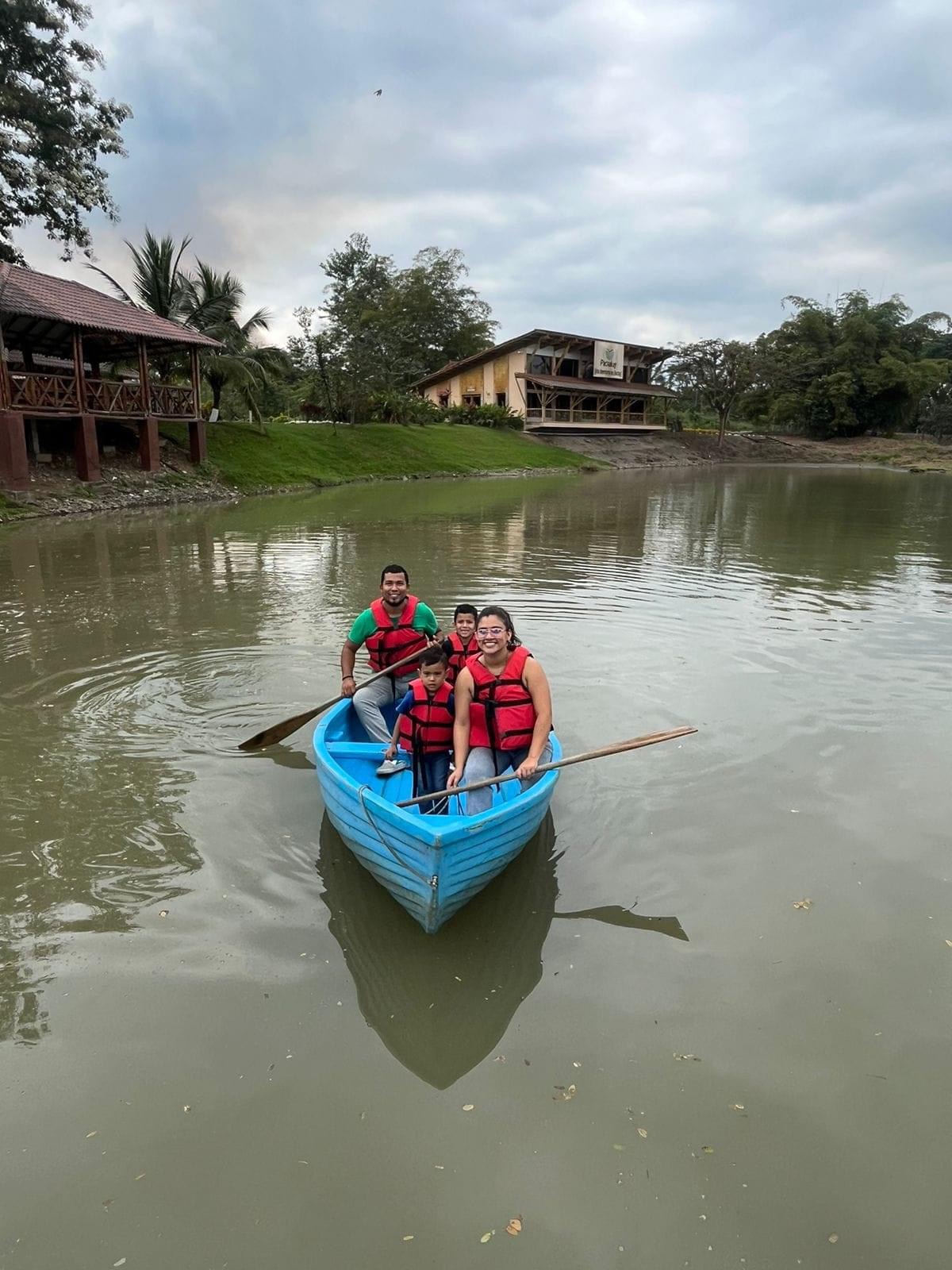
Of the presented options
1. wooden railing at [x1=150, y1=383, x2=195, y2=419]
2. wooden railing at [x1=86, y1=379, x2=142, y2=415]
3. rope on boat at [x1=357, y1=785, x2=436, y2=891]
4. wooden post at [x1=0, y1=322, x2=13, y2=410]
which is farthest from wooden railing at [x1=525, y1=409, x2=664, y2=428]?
rope on boat at [x1=357, y1=785, x2=436, y2=891]

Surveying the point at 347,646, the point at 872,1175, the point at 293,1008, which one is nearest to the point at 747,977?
the point at 872,1175

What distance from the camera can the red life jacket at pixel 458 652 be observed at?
5612 mm

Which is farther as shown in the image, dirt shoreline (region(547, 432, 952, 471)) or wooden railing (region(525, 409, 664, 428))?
wooden railing (region(525, 409, 664, 428))

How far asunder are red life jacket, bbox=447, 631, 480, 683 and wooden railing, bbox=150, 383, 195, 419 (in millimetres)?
22083

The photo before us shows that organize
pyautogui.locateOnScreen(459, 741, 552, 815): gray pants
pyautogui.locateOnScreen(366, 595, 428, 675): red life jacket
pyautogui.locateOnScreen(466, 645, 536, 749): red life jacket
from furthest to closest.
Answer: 1. pyautogui.locateOnScreen(366, 595, 428, 675): red life jacket
2. pyautogui.locateOnScreen(466, 645, 536, 749): red life jacket
3. pyautogui.locateOnScreen(459, 741, 552, 815): gray pants

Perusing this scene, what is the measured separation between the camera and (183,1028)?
3.54 meters

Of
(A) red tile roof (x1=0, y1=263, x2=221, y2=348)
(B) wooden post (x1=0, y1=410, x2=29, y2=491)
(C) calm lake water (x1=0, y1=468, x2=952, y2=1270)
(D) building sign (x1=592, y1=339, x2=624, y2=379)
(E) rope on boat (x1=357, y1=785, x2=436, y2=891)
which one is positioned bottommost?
(C) calm lake water (x1=0, y1=468, x2=952, y2=1270)

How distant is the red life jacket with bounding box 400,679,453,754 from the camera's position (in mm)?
5027

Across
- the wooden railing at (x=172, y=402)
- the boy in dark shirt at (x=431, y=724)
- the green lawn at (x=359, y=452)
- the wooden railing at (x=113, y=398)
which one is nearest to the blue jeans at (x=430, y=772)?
the boy in dark shirt at (x=431, y=724)

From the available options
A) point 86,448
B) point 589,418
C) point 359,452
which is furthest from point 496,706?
point 589,418

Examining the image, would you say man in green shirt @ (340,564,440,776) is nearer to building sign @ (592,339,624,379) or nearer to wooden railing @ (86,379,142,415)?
wooden railing @ (86,379,142,415)

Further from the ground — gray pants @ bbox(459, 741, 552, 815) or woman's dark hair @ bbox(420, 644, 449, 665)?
woman's dark hair @ bbox(420, 644, 449, 665)

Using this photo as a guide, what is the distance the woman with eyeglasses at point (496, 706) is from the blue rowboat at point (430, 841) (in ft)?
0.81

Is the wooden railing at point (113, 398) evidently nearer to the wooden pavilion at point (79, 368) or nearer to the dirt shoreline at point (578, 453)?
the wooden pavilion at point (79, 368)
